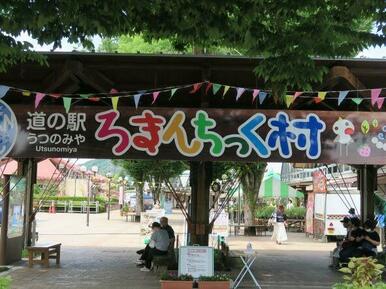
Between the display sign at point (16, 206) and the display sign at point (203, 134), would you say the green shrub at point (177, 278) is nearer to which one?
the display sign at point (203, 134)

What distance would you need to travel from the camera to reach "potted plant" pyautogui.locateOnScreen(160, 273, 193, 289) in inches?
450

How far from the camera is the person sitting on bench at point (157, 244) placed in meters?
14.9

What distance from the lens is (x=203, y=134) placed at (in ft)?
37.1

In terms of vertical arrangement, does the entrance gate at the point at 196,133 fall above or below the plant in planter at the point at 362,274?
above

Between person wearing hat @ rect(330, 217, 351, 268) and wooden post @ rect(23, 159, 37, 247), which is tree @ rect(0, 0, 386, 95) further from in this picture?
wooden post @ rect(23, 159, 37, 247)

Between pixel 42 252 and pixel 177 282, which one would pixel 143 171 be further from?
pixel 177 282

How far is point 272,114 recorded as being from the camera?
37.3ft

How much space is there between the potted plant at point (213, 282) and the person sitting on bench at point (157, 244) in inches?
134

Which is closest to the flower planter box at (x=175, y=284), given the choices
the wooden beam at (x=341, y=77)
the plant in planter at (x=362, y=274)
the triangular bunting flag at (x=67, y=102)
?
the triangular bunting flag at (x=67, y=102)

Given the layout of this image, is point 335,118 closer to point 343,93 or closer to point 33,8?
point 343,93

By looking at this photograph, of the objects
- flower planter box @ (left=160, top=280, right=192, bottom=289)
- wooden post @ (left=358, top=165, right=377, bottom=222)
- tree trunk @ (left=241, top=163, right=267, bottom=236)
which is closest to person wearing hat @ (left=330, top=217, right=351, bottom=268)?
wooden post @ (left=358, top=165, right=377, bottom=222)

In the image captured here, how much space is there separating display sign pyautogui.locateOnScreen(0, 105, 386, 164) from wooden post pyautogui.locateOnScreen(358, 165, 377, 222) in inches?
210

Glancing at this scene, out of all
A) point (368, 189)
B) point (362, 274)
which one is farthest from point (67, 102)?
point (368, 189)

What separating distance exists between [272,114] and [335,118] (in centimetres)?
126
